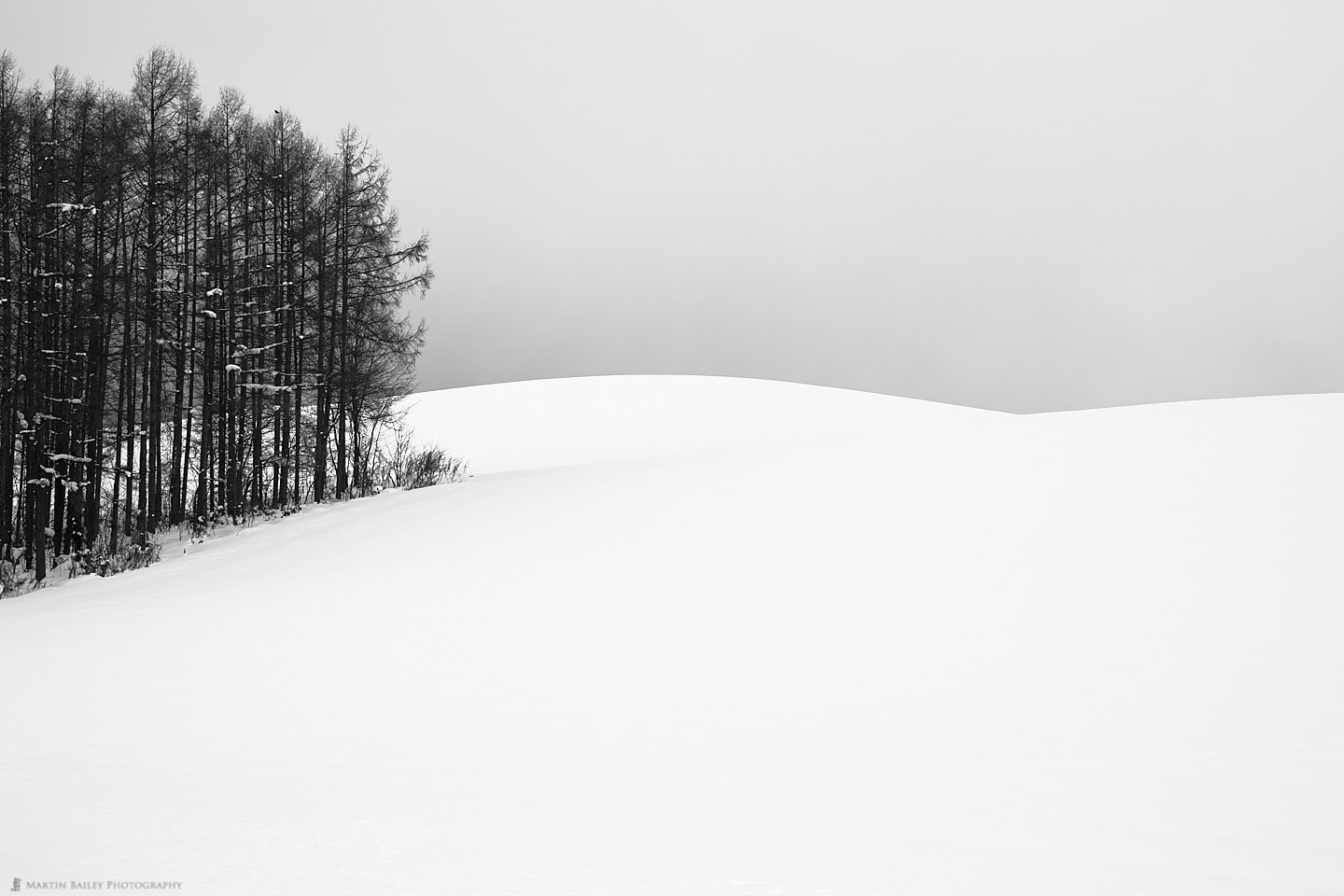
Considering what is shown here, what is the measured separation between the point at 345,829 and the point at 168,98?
1906 centimetres

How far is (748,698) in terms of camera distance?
18.6 ft

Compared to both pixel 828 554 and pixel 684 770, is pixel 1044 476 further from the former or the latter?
pixel 684 770

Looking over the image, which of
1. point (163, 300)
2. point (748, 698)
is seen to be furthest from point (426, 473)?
point (748, 698)

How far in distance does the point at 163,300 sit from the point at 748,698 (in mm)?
18270

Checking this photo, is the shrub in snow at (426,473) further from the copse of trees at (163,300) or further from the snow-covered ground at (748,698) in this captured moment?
the snow-covered ground at (748,698)

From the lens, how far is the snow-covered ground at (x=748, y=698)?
11.5 feet

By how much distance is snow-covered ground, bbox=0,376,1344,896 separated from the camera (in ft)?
11.5

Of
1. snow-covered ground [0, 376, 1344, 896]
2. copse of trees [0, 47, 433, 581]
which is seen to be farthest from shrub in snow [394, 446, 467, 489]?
snow-covered ground [0, 376, 1344, 896]

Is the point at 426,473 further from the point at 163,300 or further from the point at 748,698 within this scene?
the point at 748,698

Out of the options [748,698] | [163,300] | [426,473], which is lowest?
[748,698]

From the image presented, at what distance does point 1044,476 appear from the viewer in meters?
12.0

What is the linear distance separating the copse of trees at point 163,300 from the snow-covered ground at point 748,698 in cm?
594

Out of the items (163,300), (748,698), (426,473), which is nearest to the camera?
(748,698)

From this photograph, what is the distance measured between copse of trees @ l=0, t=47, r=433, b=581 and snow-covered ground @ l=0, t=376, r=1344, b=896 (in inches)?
234
